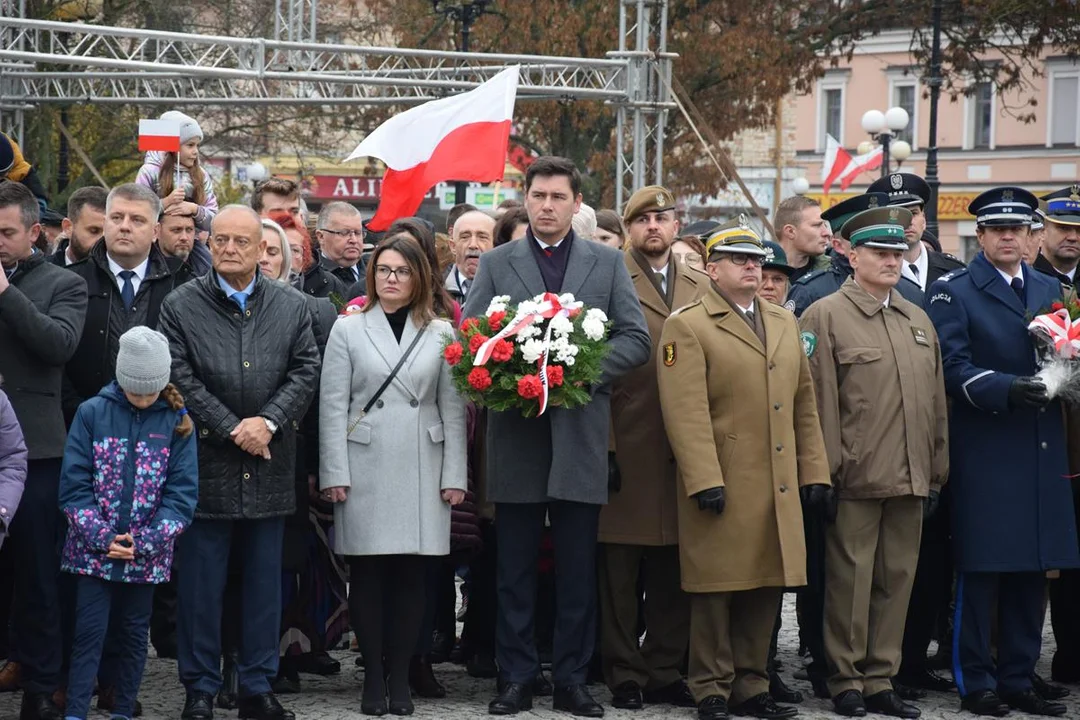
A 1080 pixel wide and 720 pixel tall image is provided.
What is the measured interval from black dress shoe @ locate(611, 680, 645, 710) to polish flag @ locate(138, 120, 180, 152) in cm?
359

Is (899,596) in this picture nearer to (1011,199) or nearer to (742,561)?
(742,561)

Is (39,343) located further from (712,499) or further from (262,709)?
(712,499)

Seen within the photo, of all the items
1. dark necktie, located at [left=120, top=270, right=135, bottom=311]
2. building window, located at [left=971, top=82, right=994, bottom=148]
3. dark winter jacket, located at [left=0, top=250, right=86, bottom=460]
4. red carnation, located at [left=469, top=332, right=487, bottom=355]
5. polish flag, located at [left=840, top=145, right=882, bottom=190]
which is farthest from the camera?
building window, located at [left=971, top=82, right=994, bottom=148]

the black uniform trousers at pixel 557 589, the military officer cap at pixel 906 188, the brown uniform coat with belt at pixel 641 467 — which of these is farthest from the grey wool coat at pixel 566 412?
the military officer cap at pixel 906 188

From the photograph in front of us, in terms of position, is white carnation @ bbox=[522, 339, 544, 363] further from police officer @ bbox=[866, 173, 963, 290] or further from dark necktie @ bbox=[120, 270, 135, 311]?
police officer @ bbox=[866, 173, 963, 290]

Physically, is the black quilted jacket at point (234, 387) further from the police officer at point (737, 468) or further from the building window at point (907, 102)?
the building window at point (907, 102)

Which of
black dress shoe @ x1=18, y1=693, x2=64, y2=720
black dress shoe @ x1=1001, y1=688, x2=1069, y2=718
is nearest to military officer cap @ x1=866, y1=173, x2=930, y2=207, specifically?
black dress shoe @ x1=1001, y1=688, x2=1069, y2=718

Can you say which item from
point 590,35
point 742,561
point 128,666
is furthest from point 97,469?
point 590,35

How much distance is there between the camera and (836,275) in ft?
28.1

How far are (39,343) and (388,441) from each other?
156cm

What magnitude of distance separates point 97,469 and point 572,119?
66.1 ft

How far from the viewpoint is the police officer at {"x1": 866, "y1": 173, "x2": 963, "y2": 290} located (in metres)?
9.04

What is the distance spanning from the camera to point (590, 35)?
84.2 feet

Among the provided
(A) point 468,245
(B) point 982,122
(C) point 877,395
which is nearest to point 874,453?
(C) point 877,395
